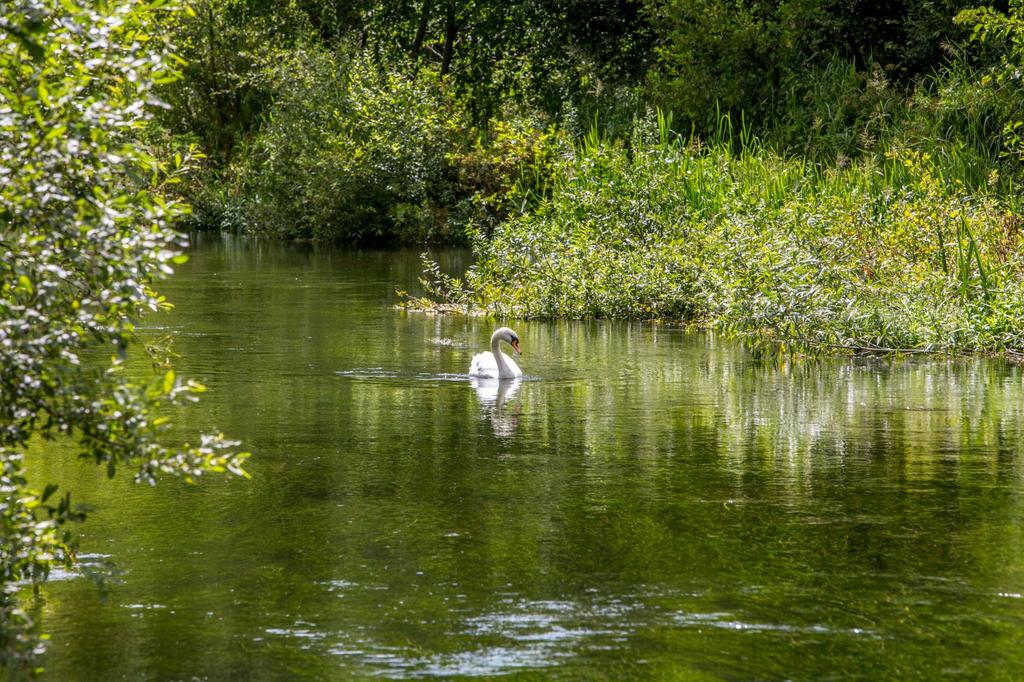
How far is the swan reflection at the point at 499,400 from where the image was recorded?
12.7m

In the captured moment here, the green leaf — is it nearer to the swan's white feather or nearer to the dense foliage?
the dense foliage

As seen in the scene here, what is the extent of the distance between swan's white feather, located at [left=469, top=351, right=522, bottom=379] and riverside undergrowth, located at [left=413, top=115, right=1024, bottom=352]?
2974mm

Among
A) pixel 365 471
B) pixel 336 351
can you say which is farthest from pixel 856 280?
pixel 365 471

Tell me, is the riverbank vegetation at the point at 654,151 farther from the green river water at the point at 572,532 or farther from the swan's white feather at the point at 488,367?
the swan's white feather at the point at 488,367

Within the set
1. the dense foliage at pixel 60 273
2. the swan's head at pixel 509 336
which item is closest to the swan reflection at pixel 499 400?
the swan's head at pixel 509 336

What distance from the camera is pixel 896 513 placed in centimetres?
945

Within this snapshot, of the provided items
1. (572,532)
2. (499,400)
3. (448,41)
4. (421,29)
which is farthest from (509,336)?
(421,29)

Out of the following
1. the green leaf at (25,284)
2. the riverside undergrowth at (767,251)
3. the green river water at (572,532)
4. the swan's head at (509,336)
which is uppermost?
the riverside undergrowth at (767,251)

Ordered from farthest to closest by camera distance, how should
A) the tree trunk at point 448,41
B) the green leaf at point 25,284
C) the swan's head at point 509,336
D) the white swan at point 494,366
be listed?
the tree trunk at point 448,41 → the swan's head at point 509,336 → the white swan at point 494,366 → the green leaf at point 25,284

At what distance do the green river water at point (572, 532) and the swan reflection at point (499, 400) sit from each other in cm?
6

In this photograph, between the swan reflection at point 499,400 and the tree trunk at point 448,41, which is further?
the tree trunk at point 448,41

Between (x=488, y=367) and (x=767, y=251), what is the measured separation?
4110 millimetres

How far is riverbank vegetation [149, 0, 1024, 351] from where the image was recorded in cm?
1831

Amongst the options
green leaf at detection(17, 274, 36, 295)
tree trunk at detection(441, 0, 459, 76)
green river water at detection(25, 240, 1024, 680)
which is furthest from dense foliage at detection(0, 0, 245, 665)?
tree trunk at detection(441, 0, 459, 76)
